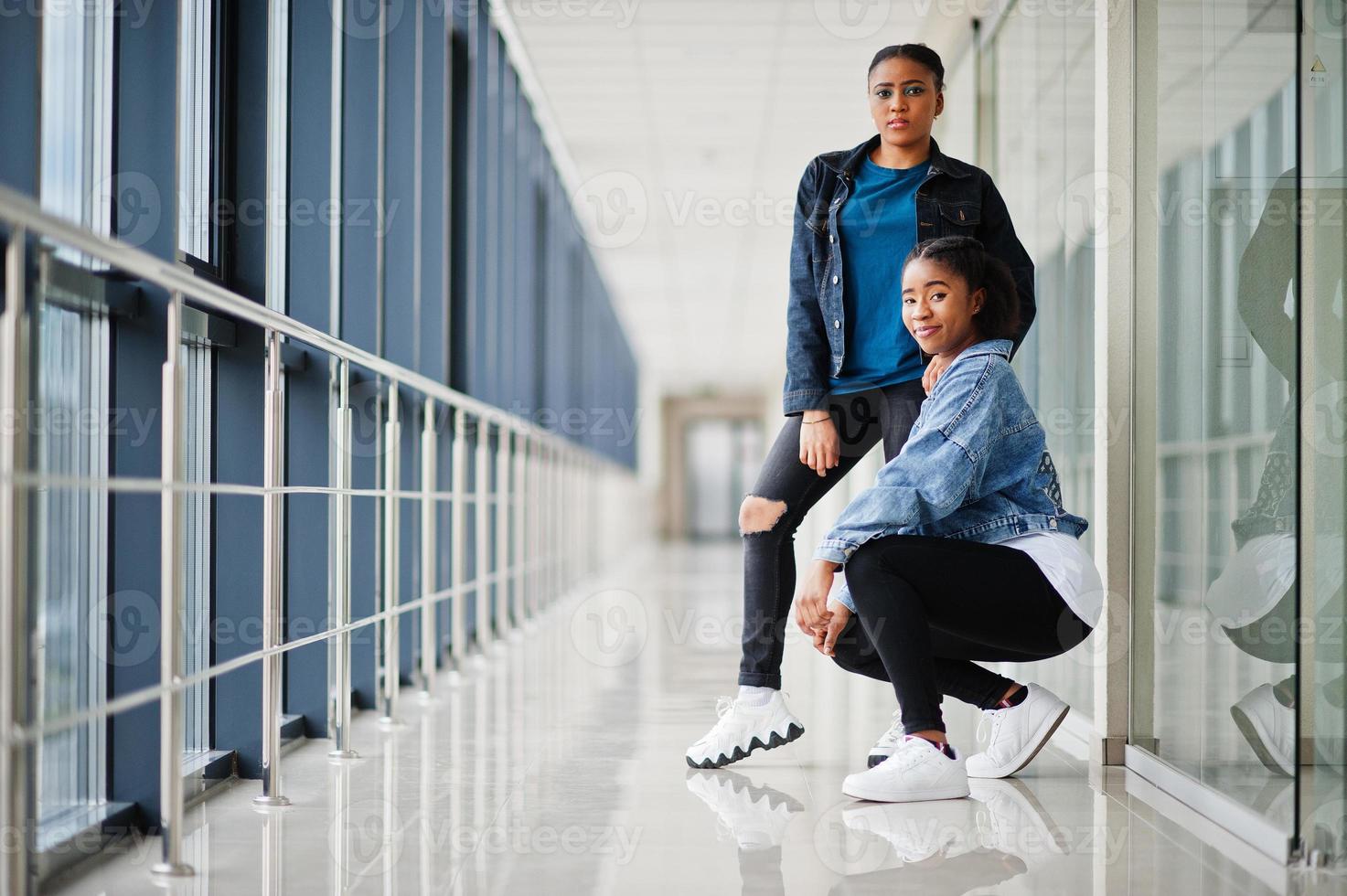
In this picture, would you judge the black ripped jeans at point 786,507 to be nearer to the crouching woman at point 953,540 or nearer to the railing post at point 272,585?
the crouching woman at point 953,540

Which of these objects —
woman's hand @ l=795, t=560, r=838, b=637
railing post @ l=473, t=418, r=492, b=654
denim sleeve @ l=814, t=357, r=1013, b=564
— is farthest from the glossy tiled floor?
railing post @ l=473, t=418, r=492, b=654

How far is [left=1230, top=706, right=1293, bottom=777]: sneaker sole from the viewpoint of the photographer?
1.26m

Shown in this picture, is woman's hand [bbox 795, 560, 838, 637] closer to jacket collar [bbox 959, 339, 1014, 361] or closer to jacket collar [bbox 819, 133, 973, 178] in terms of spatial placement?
jacket collar [bbox 959, 339, 1014, 361]

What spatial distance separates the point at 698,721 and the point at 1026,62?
4.60 feet

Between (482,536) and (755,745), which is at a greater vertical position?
(482,536)

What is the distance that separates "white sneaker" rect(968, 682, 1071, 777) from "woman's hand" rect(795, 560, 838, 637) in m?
0.29

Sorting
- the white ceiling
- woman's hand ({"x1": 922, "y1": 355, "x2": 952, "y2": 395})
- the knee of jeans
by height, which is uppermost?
the white ceiling

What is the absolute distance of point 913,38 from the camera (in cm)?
365

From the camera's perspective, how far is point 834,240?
1647 millimetres

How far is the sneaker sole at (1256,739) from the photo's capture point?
1262mm

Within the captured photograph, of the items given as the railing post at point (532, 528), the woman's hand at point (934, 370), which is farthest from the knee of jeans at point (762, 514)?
the railing post at point (532, 528)

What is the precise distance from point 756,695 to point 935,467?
421mm

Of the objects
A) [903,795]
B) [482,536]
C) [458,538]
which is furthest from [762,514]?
[482,536]

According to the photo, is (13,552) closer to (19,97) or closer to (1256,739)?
(19,97)
